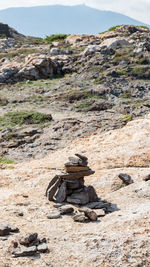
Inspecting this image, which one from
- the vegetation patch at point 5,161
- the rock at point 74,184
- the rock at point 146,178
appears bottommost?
the vegetation patch at point 5,161

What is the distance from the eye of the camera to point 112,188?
10.6m

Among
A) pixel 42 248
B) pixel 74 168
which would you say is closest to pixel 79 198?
pixel 74 168

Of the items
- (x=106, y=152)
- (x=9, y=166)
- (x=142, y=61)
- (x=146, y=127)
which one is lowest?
(x=9, y=166)

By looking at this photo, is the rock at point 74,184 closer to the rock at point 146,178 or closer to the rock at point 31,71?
the rock at point 146,178

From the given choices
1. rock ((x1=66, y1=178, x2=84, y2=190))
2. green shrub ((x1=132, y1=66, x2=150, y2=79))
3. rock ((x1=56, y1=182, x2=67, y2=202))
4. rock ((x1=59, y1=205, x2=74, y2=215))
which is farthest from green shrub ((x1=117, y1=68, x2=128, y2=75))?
rock ((x1=59, y1=205, x2=74, y2=215))

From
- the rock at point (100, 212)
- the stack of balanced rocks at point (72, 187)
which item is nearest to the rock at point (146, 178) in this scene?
the stack of balanced rocks at point (72, 187)

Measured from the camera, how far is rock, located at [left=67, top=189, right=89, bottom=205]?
31.4ft

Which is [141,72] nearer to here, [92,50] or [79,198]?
[92,50]

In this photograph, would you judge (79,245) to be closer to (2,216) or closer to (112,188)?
(2,216)

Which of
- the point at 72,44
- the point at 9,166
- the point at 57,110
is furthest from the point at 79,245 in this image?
the point at 72,44

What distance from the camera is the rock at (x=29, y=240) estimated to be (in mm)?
6871

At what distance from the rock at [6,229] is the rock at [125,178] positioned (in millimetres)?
4010

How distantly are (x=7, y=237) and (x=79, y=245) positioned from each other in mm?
1489

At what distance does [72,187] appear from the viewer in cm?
989
